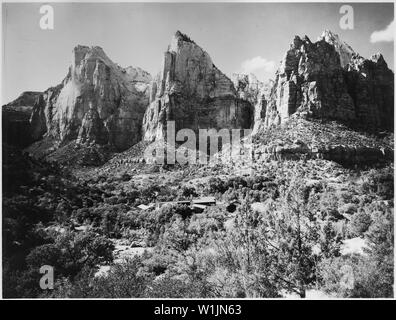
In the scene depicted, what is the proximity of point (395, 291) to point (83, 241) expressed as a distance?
13.5 meters

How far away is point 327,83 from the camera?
2280 inches

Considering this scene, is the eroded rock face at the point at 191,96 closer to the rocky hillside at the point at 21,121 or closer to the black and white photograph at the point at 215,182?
the black and white photograph at the point at 215,182

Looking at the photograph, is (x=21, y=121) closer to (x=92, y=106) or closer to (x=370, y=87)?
(x=92, y=106)

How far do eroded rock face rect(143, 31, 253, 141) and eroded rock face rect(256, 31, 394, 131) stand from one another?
17.2 m

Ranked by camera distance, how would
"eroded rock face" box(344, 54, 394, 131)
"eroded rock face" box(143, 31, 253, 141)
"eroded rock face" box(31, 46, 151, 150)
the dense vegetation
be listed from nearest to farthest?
the dense vegetation, "eroded rock face" box(344, 54, 394, 131), "eroded rock face" box(31, 46, 151, 150), "eroded rock face" box(143, 31, 253, 141)

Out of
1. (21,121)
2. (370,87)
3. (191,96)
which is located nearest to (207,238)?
(21,121)

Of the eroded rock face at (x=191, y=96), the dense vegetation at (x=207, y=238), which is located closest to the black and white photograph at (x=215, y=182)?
the dense vegetation at (x=207, y=238)

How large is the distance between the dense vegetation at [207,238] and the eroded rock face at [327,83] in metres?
20.7

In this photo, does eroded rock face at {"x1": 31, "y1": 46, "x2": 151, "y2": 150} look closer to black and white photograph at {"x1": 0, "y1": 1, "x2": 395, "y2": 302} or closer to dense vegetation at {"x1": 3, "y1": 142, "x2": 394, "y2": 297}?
black and white photograph at {"x1": 0, "y1": 1, "x2": 395, "y2": 302}

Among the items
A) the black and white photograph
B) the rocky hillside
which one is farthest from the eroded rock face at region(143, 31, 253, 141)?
the rocky hillside

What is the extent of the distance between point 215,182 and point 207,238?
58.7ft

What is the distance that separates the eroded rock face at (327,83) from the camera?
171 ft

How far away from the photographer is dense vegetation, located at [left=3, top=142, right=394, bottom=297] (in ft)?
36.6

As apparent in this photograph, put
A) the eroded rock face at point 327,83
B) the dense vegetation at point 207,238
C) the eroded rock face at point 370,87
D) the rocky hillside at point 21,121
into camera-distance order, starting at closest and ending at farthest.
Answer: the dense vegetation at point 207,238, the rocky hillside at point 21,121, the eroded rock face at point 370,87, the eroded rock face at point 327,83
